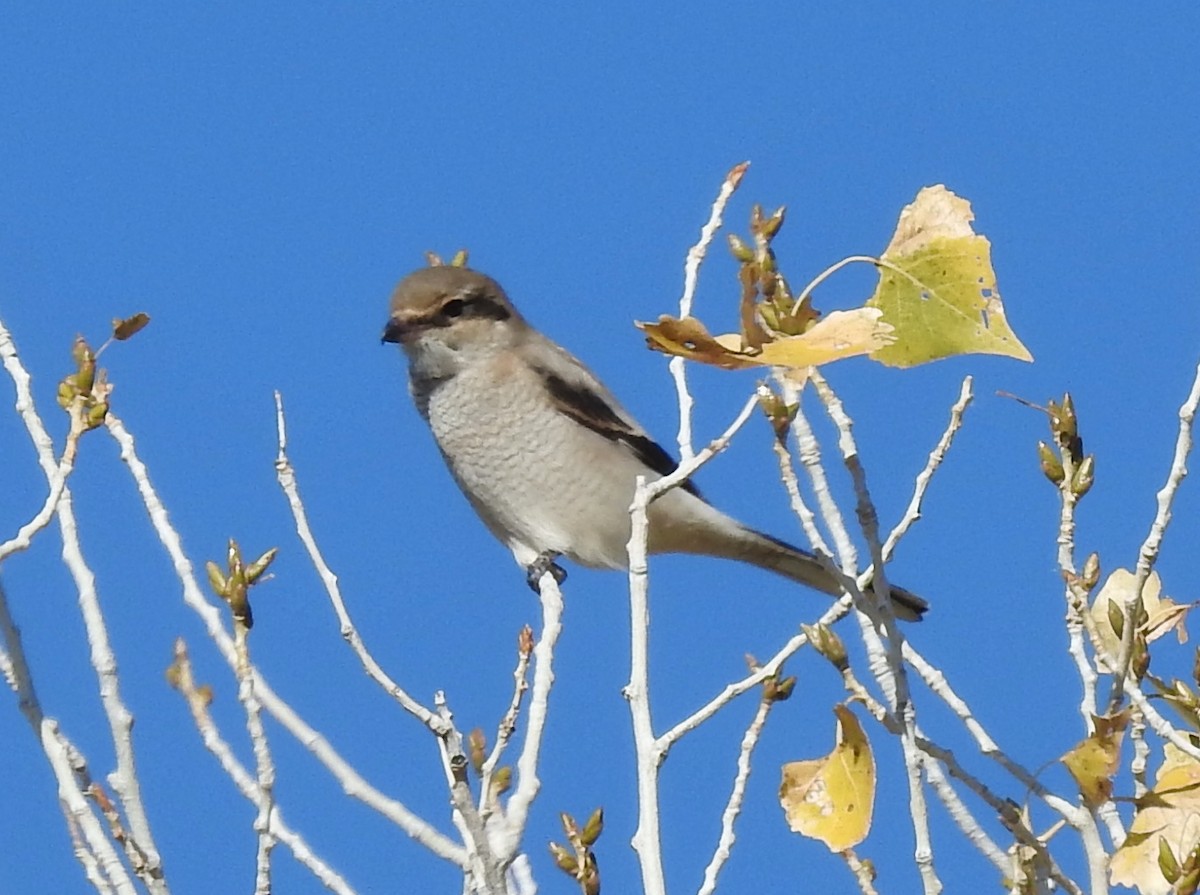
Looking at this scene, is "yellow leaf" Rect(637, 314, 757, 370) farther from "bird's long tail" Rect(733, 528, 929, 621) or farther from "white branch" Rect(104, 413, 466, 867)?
"bird's long tail" Rect(733, 528, 929, 621)

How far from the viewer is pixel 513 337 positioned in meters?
5.21

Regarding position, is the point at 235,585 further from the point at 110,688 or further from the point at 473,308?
the point at 473,308

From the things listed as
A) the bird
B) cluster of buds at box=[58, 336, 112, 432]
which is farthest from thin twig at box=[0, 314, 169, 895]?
the bird

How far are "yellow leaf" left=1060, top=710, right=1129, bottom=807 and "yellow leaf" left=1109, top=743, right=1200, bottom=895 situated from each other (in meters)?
0.09

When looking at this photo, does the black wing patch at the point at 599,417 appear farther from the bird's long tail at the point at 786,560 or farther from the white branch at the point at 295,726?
A: the white branch at the point at 295,726

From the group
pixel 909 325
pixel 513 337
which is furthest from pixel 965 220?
pixel 513 337

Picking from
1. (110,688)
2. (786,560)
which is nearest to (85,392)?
(110,688)

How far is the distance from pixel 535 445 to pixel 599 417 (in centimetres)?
27

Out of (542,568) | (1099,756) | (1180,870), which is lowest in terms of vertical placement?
(1180,870)

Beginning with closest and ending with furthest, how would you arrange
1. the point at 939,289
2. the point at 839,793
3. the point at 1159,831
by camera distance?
1. the point at 939,289
2. the point at 1159,831
3. the point at 839,793

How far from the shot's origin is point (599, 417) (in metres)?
5.14

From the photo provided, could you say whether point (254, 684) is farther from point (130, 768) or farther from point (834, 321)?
point (834, 321)

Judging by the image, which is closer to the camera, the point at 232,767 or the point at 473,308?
the point at 232,767

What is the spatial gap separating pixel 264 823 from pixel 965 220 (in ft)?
3.93
